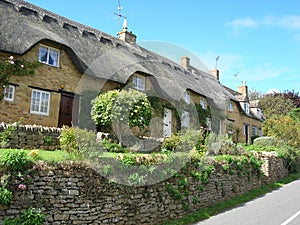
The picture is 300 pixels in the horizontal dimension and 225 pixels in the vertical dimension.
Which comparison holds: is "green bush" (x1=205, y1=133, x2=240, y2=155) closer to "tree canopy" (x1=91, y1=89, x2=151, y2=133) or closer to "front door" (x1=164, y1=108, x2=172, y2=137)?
"tree canopy" (x1=91, y1=89, x2=151, y2=133)

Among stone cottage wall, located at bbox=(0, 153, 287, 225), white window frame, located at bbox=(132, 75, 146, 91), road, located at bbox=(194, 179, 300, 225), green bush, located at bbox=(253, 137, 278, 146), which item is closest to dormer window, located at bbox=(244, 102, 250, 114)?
green bush, located at bbox=(253, 137, 278, 146)

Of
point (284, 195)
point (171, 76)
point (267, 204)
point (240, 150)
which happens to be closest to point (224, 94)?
point (171, 76)

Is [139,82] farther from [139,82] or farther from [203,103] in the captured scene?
[203,103]

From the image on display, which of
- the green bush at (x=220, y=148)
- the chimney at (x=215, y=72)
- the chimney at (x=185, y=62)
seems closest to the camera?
the green bush at (x=220, y=148)

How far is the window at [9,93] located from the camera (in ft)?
41.1

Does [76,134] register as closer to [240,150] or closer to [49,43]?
[49,43]

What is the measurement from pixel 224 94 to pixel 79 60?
735 inches

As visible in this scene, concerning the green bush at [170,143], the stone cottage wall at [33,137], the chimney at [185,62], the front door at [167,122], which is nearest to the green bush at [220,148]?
the green bush at [170,143]

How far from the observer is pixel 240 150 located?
49.5 feet

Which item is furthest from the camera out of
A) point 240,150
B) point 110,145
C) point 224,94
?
point 224,94

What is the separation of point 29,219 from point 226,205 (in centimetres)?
766

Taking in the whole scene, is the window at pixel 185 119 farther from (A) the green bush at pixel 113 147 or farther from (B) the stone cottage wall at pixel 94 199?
(B) the stone cottage wall at pixel 94 199

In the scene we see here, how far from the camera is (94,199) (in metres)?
6.79

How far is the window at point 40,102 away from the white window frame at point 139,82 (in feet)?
19.1
